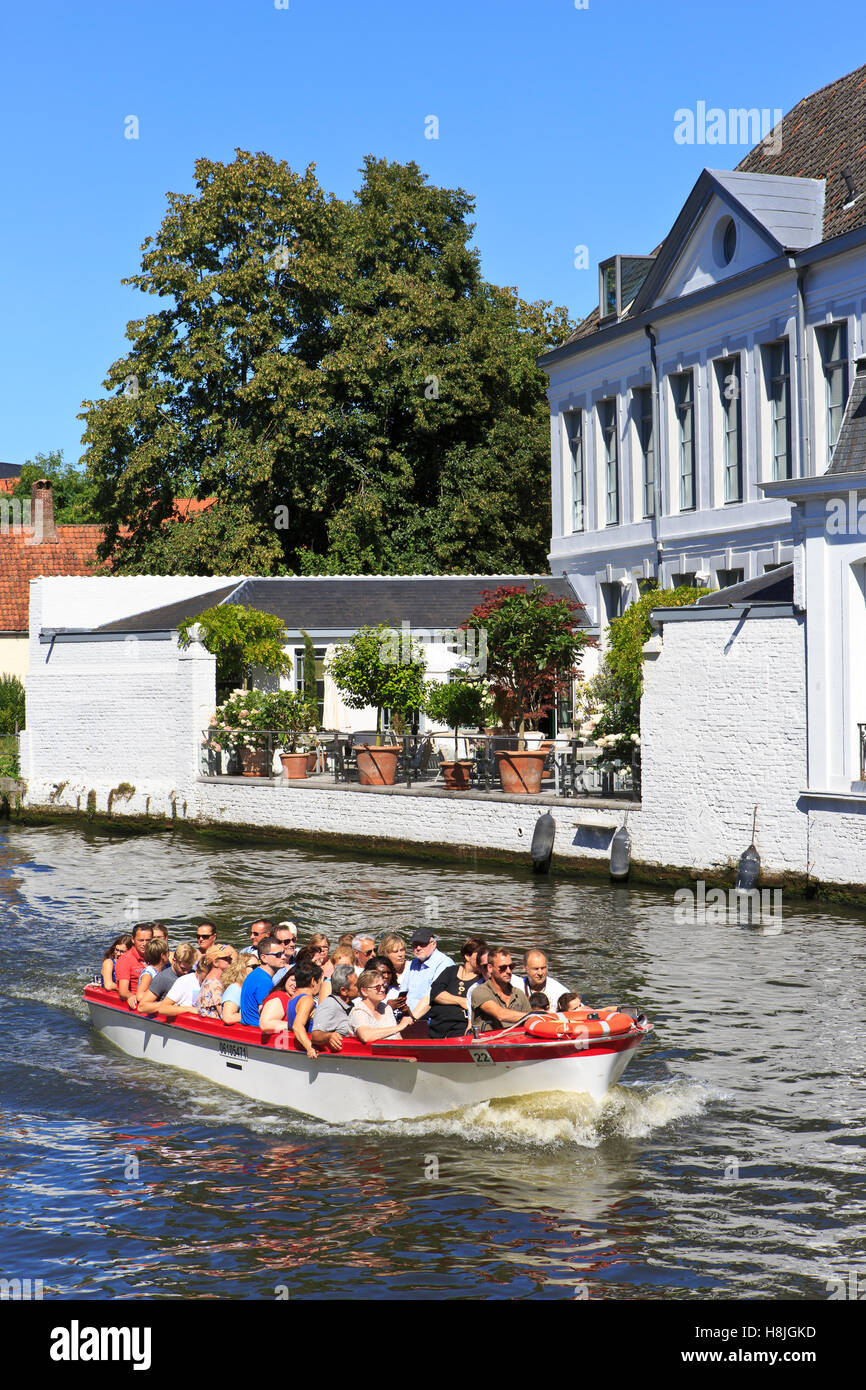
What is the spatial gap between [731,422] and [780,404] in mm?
1584

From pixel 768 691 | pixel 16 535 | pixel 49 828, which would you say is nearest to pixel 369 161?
pixel 16 535

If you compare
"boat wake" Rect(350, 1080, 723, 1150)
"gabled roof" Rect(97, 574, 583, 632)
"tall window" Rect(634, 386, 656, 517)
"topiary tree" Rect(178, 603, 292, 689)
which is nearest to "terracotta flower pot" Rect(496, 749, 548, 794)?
"tall window" Rect(634, 386, 656, 517)

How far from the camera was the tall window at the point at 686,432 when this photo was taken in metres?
29.0

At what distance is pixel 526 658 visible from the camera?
25.8 m

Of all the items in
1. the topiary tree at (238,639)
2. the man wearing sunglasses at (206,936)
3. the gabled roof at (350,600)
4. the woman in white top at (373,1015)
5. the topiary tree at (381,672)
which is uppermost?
the gabled roof at (350,600)

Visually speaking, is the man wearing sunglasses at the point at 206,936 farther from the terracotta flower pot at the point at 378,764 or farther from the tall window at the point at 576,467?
the tall window at the point at 576,467

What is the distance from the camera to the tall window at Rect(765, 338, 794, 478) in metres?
25.9

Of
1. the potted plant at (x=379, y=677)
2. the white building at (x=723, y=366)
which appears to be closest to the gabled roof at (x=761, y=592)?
the white building at (x=723, y=366)

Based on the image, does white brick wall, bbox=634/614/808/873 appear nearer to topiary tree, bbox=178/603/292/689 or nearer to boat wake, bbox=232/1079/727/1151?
boat wake, bbox=232/1079/727/1151

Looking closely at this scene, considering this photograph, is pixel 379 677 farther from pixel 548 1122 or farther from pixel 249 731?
pixel 548 1122

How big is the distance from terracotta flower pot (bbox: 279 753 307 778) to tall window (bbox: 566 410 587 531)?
8.73 metres

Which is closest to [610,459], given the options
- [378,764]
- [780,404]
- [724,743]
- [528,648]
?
[780,404]

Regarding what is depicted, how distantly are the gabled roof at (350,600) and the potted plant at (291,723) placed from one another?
2786 mm
